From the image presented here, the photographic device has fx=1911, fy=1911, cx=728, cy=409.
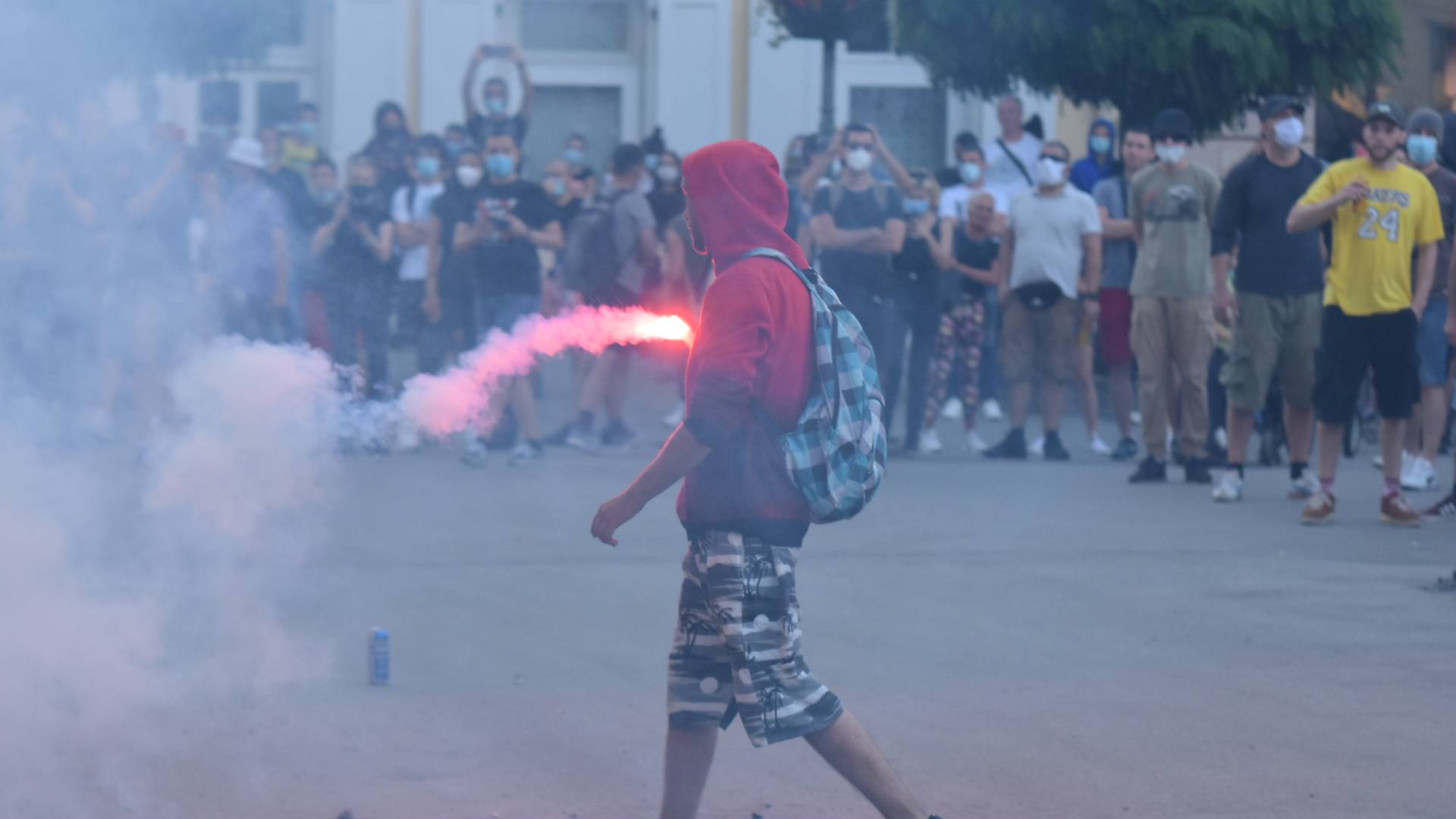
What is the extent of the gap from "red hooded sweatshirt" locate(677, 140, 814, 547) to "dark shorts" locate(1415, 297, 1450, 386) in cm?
701

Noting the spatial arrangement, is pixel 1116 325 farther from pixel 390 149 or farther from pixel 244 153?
pixel 390 149

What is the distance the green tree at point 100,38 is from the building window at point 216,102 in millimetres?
1466

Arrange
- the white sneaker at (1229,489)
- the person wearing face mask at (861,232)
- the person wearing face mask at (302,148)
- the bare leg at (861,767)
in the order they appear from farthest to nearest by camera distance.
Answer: the person wearing face mask at (302,148) → the person wearing face mask at (861,232) → the white sneaker at (1229,489) → the bare leg at (861,767)

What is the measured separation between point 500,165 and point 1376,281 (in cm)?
546

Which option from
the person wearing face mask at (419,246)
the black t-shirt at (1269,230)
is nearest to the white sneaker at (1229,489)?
the black t-shirt at (1269,230)

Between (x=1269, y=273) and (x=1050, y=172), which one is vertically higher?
(x=1050, y=172)

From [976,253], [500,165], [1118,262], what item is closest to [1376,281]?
[1118,262]

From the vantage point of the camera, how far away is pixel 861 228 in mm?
11750

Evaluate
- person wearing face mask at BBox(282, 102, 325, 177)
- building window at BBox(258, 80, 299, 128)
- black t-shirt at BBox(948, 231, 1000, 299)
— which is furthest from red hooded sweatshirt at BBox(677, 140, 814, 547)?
building window at BBox(258, 80, 299, 128)

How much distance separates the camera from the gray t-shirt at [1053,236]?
1161 cm

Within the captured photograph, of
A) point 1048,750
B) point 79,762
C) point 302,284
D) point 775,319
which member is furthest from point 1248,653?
point 302,284

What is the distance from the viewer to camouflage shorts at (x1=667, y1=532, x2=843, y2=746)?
4.26 m

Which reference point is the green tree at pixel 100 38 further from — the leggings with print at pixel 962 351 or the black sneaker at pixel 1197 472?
the leggings with print at pixel 962 351

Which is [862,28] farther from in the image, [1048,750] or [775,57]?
[1048,750]
